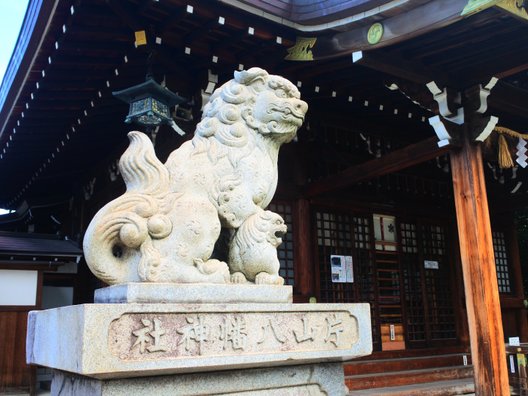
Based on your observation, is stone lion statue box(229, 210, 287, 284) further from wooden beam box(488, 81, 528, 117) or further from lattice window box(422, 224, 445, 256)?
lattice window box(422, 224, 445, 256)

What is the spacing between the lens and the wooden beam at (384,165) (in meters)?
6.40

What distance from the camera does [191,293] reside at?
2.50 metres

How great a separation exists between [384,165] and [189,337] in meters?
5.28

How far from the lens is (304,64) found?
6332mm

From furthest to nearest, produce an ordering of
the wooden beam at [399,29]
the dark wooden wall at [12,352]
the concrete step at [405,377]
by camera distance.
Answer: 1. the dark wooden wall at [12,352]
2. the concrete step at [405,377]
3. the wooden beam at [399,29]

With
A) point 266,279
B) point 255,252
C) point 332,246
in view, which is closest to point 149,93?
point 255,252

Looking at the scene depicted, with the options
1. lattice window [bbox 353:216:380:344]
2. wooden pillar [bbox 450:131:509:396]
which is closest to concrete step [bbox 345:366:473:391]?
lattice window [bbox 353:216:380:344]

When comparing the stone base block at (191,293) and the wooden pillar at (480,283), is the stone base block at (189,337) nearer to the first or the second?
the stone base block at (191,293)

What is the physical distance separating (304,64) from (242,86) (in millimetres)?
3449

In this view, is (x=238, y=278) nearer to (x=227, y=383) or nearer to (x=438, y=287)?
(x=227, y=383)

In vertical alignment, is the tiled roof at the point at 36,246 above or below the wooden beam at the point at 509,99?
below

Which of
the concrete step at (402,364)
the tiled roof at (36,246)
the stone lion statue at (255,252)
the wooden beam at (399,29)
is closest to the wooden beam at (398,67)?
the wooden beam at (399,29)

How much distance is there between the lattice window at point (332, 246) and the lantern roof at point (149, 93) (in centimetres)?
371

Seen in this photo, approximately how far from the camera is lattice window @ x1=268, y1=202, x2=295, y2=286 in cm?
793
